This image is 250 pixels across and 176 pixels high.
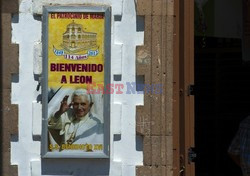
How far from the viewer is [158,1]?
5.74 m

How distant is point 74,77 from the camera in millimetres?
5684

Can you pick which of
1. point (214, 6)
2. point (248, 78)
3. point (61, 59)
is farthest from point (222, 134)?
point (61, 59)

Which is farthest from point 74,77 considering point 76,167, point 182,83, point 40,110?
point 182,83

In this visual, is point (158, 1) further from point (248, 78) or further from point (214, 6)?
point (248, 78)

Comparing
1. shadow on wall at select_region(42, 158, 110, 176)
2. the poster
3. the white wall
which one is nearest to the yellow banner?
the poster

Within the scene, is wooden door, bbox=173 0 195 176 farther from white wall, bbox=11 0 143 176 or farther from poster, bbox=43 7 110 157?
poster, bbox=43 7 110 157

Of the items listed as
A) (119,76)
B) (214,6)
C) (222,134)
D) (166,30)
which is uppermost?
(214,6)

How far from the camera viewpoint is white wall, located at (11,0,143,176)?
5.70 metres

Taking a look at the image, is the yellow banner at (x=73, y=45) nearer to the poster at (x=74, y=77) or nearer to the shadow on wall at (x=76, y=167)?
the poster at (x=74, y=77)

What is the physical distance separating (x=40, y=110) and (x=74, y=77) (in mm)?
404

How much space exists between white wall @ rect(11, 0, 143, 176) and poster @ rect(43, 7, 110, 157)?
79 mm

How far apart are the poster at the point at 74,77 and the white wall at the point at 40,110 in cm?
8

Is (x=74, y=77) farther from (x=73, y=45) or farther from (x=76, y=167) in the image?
(x=76, y=167)

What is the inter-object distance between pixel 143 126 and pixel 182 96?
1.39 ft
